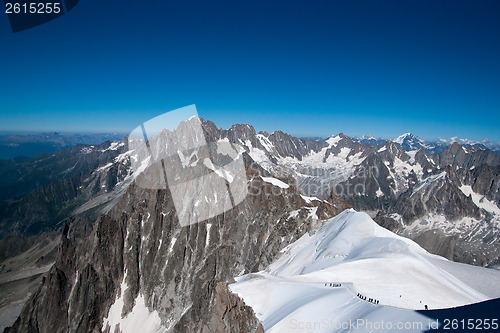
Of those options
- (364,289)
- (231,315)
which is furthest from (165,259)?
(364,289)

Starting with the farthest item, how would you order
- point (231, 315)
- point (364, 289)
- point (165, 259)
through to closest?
point (165, 259) → point (231, 315) → point (364, 289)

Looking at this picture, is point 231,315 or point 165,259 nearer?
point 231,315

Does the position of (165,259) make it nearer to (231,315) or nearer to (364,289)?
(231,315)

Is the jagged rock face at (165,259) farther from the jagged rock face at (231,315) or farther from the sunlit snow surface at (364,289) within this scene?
the jagged rock face at (231,315)

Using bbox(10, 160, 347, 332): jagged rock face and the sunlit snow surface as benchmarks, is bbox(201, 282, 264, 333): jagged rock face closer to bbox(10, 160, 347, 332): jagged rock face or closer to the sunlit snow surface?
the sunlit snow surface

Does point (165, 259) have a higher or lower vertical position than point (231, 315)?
lower

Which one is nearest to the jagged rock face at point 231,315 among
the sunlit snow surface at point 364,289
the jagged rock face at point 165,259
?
the sunlit snow surface at point 364,289

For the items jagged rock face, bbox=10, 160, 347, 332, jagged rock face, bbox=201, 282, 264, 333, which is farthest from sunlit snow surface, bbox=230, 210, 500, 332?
jagged rock face, bbox=10, 160, 347, 332
